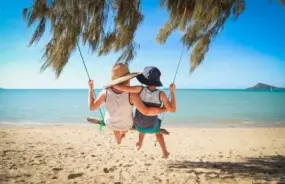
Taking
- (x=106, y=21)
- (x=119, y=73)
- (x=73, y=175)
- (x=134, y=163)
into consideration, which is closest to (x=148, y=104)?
(x=119, y=73)

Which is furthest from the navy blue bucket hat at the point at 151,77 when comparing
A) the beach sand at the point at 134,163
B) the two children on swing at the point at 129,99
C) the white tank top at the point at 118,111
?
the beach sand at the point at 134,163

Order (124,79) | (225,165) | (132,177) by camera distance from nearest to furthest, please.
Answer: (124,79), (132,177), (225,165)

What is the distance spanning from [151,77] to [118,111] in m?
0.53

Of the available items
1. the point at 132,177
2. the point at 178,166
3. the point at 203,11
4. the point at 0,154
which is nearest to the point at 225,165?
the point at 178,166

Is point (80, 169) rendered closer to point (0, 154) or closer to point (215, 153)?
point (0, 154)

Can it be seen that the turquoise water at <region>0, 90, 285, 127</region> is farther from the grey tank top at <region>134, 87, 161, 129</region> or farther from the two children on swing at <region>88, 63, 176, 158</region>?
the two children on swing at <region>88, 63, 176, 158</region>

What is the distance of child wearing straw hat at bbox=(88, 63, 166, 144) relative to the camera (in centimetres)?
300

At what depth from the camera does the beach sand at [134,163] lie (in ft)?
16.2

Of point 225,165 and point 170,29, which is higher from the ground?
point 170,29

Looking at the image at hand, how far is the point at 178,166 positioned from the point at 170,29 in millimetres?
2901

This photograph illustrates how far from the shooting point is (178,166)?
5.80 meters

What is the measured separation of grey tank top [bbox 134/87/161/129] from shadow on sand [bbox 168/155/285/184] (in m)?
2.20

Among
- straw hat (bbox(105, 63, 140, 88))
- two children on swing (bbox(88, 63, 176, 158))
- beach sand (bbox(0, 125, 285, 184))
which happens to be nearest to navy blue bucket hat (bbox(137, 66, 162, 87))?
two children on swing (bbox(88, 63, 176, 158))

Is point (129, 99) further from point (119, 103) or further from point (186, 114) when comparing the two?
point (186, 114)
